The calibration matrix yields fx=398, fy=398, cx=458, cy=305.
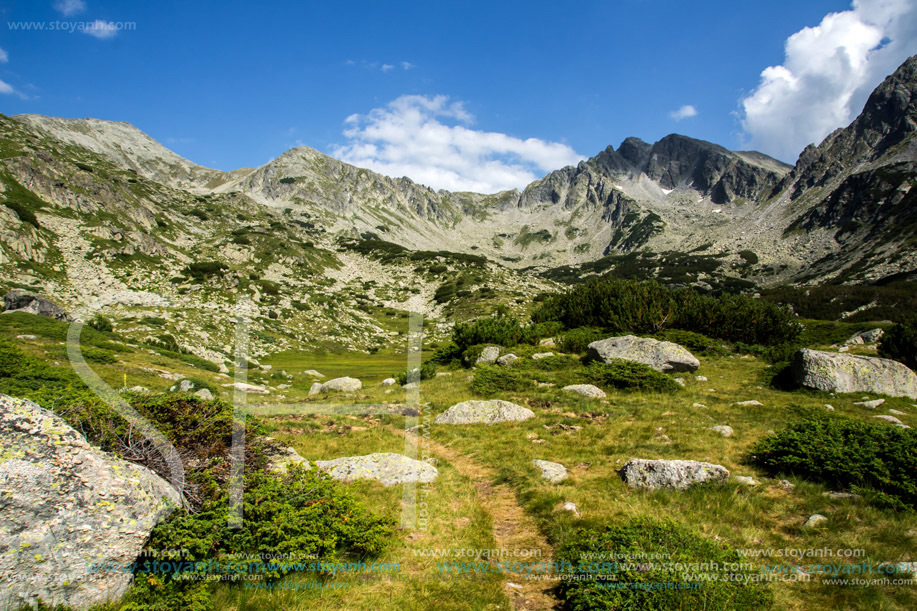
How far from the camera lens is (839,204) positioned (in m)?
193

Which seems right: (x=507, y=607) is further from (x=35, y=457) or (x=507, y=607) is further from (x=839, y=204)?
(x=839, y=204)

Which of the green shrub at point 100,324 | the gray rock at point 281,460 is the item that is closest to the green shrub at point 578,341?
the gray rock at point 281,460

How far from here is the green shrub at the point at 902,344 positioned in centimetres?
2181

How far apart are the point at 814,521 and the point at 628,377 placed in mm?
12856

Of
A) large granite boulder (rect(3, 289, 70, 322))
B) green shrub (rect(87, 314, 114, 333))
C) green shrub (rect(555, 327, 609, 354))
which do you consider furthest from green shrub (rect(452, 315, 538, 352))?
large granite boulder (rect(3, 289, 70, 322))

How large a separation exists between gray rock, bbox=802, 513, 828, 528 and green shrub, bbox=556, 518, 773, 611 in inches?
92.7

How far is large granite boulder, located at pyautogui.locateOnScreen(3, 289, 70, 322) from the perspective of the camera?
3381 cm

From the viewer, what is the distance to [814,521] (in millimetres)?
7336

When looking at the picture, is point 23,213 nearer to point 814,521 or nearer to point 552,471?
point 552,471

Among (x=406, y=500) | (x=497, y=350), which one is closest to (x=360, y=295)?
(x=497, y=350)

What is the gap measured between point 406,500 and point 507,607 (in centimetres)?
376

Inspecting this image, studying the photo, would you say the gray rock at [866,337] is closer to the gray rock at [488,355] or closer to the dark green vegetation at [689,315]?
the dark green vegetation at [689,315]

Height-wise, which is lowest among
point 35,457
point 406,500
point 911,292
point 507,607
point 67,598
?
point 507,607

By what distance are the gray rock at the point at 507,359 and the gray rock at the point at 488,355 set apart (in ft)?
3.71
